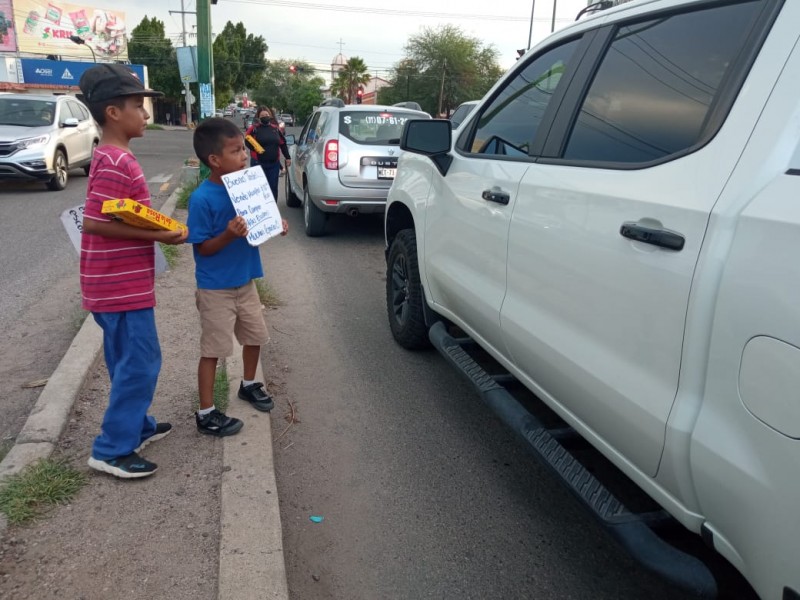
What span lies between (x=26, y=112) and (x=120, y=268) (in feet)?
37.2

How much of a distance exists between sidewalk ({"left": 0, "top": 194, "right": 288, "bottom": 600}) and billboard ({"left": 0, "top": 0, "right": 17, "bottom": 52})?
61.6 meters

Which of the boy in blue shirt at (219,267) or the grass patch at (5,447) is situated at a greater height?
the boy in blue shirt at (219,267)

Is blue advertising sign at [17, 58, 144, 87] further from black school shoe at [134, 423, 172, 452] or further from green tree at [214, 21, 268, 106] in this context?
black school shoe at [134, 423, 172, 452]

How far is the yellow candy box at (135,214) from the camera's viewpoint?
96.0 inches

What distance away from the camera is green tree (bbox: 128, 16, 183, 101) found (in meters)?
66.0

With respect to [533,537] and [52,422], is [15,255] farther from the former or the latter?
[533,537]

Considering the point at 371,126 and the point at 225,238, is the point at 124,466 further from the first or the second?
the point at 371,126

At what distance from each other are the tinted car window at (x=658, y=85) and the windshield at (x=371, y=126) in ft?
18.4

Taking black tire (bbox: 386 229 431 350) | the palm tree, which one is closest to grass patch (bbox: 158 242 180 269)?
black tire (bbox: 386 229 431 350)

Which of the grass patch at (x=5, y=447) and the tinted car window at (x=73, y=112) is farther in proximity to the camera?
the tinted car window at (x=73, y=112)

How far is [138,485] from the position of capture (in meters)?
2.86

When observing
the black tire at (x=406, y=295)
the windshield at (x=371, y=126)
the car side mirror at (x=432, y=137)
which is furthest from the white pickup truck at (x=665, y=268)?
the windshield at (x=371, y=126)

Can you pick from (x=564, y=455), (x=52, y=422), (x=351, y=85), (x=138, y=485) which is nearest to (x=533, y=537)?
(x=564, y=455)

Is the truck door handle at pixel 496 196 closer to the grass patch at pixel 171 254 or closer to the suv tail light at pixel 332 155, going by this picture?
the grass patch at pixel 171 254
